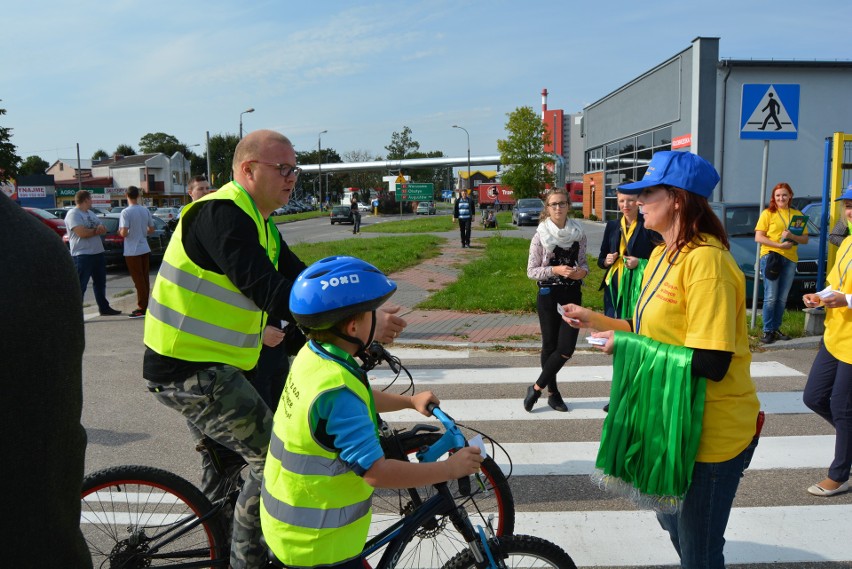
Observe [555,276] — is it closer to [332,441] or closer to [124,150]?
[332,441]

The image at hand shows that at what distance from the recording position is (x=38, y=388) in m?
1.08

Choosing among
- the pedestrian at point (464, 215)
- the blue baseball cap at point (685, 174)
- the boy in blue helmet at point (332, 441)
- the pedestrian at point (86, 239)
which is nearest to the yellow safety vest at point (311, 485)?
the boy in blue helmet at point (332, 441)

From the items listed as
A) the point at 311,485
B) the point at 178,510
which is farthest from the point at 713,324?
the point at 178,510

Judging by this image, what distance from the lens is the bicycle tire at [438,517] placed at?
2.76 meters

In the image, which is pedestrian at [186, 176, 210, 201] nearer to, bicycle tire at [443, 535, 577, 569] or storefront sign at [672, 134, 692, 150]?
bicycle tire at [443, 535, 577, 569]

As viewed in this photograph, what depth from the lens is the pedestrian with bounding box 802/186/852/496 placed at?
4238 millimetres

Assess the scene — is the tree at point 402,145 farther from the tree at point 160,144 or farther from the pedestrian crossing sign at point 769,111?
the pedestrian crossing sign at point 769,111

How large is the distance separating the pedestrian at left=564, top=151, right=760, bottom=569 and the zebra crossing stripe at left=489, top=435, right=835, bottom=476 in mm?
2138

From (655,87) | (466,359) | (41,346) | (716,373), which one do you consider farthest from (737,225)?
(655,87)

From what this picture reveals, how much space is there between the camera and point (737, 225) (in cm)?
1234

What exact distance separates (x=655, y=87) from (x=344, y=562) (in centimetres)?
3310

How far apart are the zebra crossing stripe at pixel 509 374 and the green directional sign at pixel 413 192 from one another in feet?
153

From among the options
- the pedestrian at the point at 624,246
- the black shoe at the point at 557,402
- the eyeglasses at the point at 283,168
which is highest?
the eyeglasses at the point at 283,168

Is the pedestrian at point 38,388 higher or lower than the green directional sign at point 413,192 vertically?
lower
